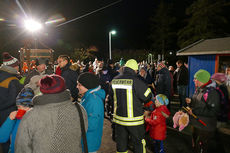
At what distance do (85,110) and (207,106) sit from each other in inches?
97.0

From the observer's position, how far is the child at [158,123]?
3.94 meters

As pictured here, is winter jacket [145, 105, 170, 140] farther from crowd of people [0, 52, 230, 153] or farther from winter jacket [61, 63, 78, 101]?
winter jacket [61, 63, 78, 101]

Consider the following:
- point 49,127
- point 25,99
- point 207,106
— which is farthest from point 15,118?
point 207,106

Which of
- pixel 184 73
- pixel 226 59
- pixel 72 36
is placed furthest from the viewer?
pixel 72 36

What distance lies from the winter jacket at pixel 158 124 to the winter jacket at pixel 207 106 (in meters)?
0.76

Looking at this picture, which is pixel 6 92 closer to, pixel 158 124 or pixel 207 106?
pixel 158 124

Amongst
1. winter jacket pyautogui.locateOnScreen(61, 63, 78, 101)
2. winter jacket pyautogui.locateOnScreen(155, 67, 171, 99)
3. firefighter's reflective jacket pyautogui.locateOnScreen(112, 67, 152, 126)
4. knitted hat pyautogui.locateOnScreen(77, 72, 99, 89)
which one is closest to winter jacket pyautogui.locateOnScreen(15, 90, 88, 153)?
knitted hat pyautogui.locateOnScreen(77, 72, 99, 89)

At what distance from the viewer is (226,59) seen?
8.54m

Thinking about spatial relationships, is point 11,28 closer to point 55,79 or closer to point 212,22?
point 55,79

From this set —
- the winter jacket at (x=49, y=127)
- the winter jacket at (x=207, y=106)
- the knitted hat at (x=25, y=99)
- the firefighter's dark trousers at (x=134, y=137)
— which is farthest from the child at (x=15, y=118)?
the winter jacket at (x=207, y=106)

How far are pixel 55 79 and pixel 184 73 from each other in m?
7.07

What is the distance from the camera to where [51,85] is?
5.96ft

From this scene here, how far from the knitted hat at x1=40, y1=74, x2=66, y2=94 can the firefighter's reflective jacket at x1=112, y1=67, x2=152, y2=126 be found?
1.68m

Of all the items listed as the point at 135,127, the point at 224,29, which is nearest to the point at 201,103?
the point at 135,127
